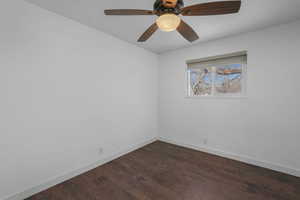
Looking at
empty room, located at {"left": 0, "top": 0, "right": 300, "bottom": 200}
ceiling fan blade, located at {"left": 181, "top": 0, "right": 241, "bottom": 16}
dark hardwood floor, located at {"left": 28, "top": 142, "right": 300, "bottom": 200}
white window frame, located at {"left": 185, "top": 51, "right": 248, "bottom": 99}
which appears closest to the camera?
ceiling fan blade, located at {"left": 181, "top": 0, "right": 241, "bottom": 16}

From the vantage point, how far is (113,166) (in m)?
2.31

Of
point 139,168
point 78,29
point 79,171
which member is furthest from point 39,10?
point 139,168

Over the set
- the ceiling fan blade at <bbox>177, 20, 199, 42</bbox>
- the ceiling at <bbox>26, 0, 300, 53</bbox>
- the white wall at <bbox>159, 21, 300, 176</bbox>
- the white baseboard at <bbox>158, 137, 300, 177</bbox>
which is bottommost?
the white baseboard at <bbox>158, 137, 300, 177</bbox>

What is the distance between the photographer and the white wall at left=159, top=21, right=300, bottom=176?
200cm

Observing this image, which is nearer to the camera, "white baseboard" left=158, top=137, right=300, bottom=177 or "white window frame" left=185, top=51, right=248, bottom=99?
"white baseboard" left=158, top=137, right=300, bottom=177

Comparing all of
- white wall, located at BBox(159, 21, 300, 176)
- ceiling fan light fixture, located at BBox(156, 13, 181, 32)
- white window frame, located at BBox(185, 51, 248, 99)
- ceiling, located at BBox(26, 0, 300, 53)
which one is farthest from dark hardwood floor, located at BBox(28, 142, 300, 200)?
ceiling, located at BBox(26, 0, 300, 53)

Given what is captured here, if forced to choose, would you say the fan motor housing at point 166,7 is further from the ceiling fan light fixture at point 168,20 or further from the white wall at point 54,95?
the white wall at point 54,95

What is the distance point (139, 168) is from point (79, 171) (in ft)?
3.14

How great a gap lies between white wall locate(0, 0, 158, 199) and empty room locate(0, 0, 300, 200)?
1cm

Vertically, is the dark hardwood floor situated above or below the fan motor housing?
below

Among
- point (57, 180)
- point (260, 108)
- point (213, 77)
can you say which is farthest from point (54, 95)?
point (260, 108)

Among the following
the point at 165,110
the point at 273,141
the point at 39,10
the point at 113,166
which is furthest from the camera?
the point at 165,110

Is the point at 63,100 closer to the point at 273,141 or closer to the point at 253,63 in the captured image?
the point at 253,63

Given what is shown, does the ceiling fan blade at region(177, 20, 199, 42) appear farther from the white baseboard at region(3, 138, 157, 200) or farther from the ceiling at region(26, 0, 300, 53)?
the white baseboard at region(3, 138, 157, 200)
